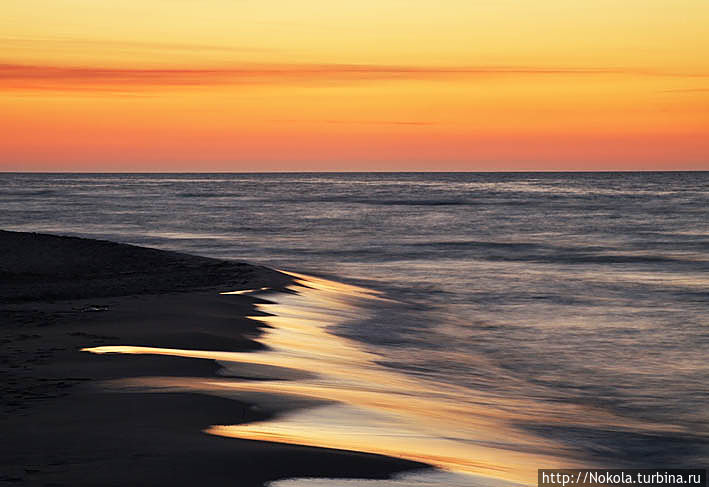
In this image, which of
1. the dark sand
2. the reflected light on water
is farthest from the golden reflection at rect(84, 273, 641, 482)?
the dark sand

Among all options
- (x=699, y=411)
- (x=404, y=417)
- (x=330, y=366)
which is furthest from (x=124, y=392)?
(x=699, y=411)

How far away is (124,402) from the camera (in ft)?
23.4

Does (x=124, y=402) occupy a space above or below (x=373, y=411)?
above

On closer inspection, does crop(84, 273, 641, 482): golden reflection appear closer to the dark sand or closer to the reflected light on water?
the reflected light on water

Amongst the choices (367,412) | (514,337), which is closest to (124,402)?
(367,412)

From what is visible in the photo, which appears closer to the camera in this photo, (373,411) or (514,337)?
(373,411)

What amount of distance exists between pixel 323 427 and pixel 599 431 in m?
3.18

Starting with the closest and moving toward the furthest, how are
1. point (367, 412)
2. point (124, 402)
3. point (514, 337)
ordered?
point (124, 402) → point (367, 412) → point (514, 337)

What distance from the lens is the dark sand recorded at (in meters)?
5.47

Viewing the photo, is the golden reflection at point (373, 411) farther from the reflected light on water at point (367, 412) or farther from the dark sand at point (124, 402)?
the dark sand at point (124, 402)

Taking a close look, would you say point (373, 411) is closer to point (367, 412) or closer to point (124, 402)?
point (367, 412)

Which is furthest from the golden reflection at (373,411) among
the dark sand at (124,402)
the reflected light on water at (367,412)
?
the dark sand at (124,402)

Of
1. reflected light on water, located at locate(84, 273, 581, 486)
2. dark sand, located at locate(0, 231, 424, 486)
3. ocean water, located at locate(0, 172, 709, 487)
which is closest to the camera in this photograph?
dark sand, located at locate(0, 231, 424, 486)

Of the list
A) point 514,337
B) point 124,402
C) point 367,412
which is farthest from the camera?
point 514,337
